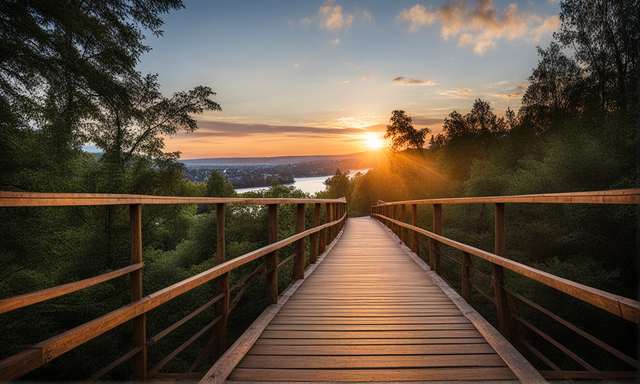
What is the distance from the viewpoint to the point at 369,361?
1927mm

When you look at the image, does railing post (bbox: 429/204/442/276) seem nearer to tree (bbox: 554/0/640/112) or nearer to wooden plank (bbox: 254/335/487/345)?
wooden plank (bbox: 254/335/487/345)

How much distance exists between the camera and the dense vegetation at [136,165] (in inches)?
316

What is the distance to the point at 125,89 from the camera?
10.4 m

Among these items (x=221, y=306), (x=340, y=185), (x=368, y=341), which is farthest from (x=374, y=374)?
(x=340, y=185)

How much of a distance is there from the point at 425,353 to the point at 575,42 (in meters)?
23.3

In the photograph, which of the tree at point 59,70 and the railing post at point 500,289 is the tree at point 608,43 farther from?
the tree at point 59,70

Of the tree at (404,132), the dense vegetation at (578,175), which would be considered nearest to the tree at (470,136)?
the tree at (404,132)

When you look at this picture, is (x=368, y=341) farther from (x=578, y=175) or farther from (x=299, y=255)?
(x=578, y=175)

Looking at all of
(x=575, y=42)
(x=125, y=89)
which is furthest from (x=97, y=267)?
(x=575, y=42)

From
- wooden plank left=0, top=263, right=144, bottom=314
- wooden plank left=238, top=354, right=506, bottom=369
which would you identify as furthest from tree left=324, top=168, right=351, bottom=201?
wooden plank left=0, top=263, right=144, bottom=314

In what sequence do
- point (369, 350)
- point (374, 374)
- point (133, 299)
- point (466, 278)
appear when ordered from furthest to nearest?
point (466, 278) → point (369, 350) → point (374, 374) → point (133, 299)

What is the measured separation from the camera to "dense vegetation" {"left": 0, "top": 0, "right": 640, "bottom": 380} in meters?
8.04

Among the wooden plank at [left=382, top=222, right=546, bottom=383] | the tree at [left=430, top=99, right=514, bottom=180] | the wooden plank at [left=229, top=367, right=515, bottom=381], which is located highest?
the tree at [left=430, top=99, right=514, bottom=180]

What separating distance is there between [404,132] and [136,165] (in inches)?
1125
